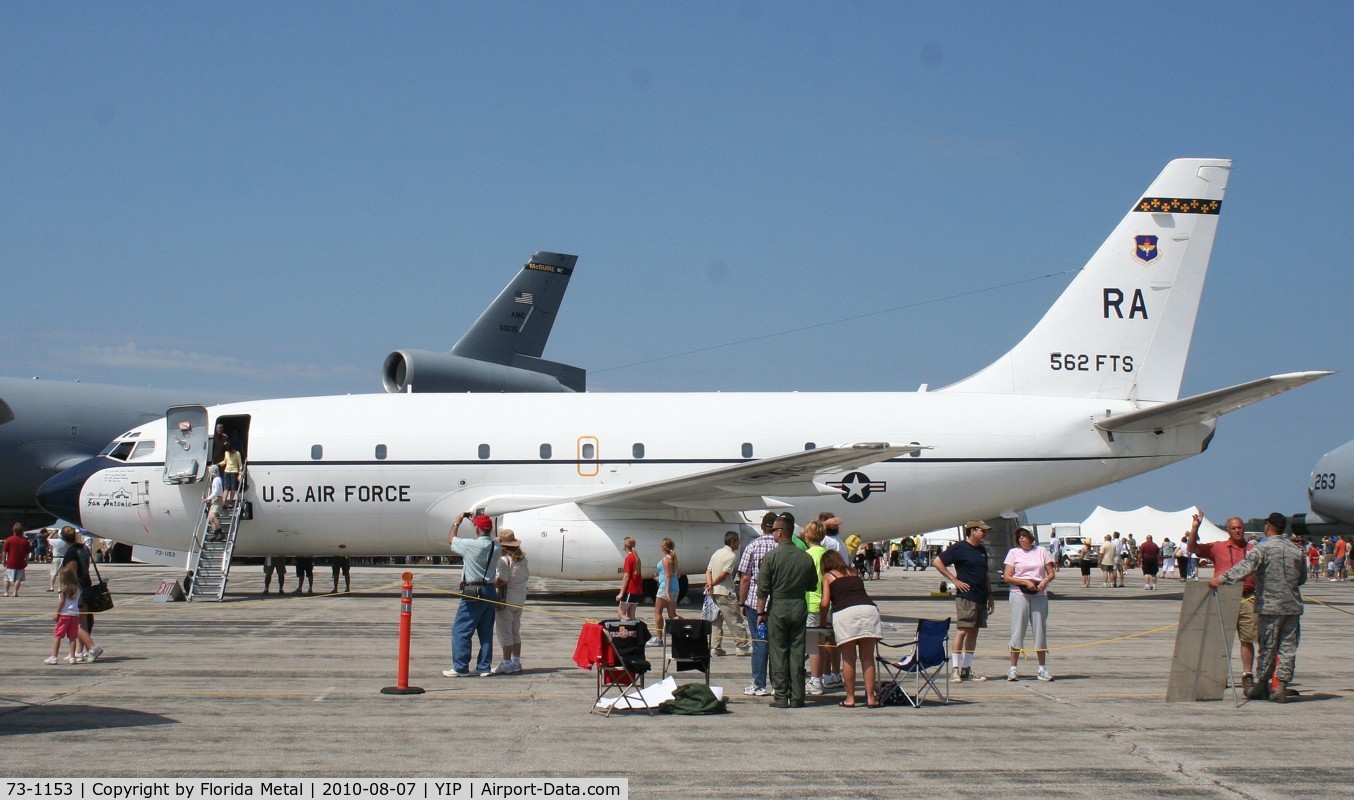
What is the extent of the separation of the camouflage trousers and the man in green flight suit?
13.1ft

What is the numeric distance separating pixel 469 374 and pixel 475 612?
23847 mm

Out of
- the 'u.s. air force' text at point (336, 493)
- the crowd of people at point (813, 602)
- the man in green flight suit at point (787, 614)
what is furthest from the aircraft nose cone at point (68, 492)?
the man in green flight suit at point (787, 614)

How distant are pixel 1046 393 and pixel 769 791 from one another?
16.2 m

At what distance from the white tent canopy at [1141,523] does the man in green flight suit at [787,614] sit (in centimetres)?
4984

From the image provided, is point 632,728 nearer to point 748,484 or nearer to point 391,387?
point 748,484

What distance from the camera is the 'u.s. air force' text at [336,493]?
67.2 ft

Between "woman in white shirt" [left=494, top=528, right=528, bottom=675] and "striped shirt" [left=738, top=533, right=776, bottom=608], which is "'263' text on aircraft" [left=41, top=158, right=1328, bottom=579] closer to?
"woman in white shirt" [left=494, top=528, right=528, bottom=675]

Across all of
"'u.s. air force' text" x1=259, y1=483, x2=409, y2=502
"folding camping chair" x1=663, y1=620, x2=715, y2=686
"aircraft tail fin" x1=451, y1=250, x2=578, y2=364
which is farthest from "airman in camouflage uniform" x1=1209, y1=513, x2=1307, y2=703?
"aircraft tail fin" x1=451, y1=250, x2=578, y2=364

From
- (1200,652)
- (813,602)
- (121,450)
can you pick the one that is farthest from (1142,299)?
(121,450)

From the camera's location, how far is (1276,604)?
1034cm

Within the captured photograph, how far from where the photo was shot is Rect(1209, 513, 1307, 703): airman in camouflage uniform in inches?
406

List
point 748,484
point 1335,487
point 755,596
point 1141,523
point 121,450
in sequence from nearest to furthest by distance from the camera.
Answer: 1. point 755,596
2. point 748,484
3. point 121,450
4. point 1335,487
5. point 1141,523

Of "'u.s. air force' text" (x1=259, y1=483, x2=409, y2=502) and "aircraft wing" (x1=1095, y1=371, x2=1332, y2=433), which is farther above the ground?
"aircraft wing" (x1=1095, y1=371, x2=1332, y2=433)

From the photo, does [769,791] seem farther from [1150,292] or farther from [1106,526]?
[1106,526]
